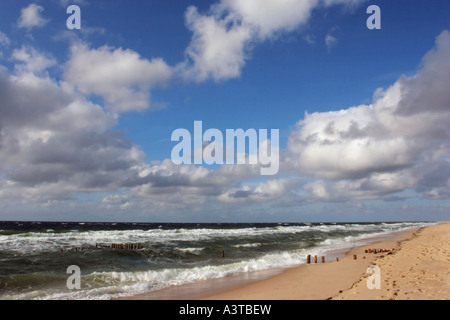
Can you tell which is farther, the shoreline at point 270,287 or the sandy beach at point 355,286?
the shoreline at point 270,287

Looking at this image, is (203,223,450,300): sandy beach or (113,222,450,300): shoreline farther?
(113,222,450,300): shoreline

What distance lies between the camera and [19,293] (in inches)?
529

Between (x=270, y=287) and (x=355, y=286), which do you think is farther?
(x=270, y=287)

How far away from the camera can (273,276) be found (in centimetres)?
1694

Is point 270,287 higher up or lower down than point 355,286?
lower down
